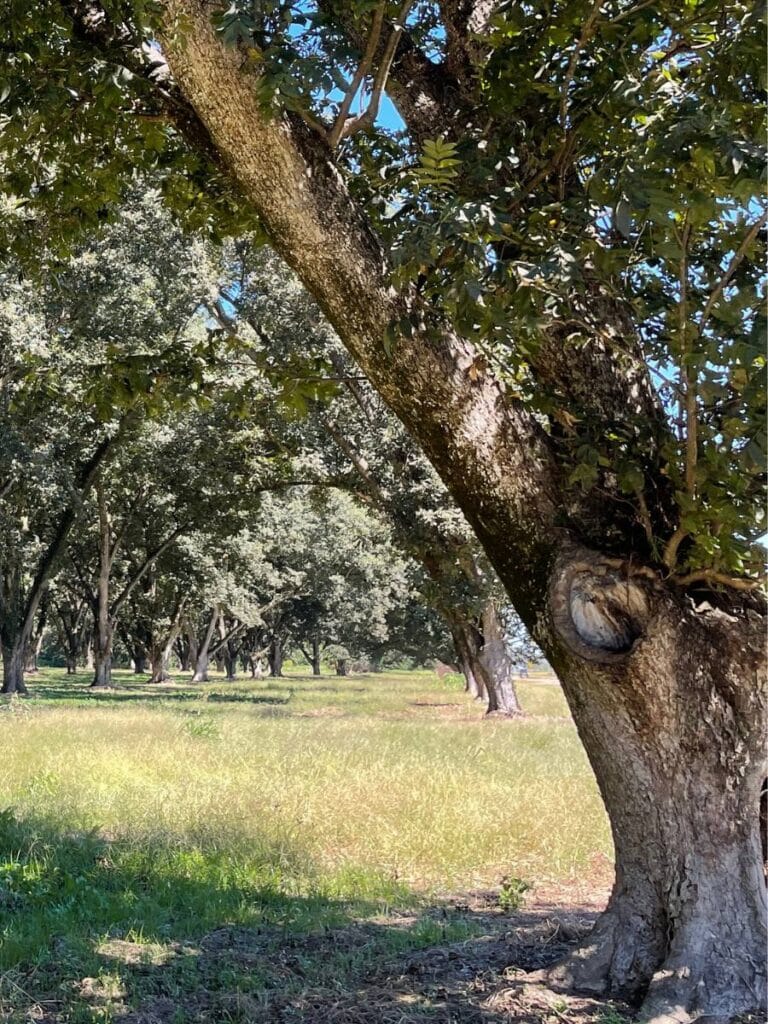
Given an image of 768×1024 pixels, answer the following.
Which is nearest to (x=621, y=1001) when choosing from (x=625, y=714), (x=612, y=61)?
(x=625, y=714)

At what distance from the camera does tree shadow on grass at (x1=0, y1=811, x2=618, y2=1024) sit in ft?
12.1

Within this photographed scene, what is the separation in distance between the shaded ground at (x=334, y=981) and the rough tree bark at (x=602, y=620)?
1.20ft

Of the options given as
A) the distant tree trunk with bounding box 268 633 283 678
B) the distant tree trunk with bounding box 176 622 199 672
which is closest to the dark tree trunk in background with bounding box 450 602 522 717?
the distant tree trunk with bounding box 176 622 199 672

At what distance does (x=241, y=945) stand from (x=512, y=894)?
1.81 m

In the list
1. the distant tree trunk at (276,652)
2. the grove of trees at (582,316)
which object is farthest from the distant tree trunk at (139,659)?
the grove of trees at (582,316)

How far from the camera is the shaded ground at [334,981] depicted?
3590mm

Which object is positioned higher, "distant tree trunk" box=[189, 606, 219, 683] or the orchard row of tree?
the orchard row of tree

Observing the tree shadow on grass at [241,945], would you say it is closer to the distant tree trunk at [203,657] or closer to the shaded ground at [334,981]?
the shaded ground at [334,981]

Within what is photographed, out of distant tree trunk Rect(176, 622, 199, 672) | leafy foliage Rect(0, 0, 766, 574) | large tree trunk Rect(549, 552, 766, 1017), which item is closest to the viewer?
leafy foliage Rect(0, 0, 766, 574)

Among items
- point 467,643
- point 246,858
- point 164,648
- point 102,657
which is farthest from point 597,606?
point 164,648

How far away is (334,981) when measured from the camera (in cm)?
401

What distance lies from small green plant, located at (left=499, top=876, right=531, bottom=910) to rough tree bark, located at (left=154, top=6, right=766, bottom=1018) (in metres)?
1.72

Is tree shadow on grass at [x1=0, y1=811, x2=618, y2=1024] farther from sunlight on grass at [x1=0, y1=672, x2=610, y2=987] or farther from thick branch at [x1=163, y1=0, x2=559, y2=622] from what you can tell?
thick branch at [x1=163, y1=0, x2=559, y2=622]

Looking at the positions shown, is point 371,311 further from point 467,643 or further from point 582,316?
point 467,643
